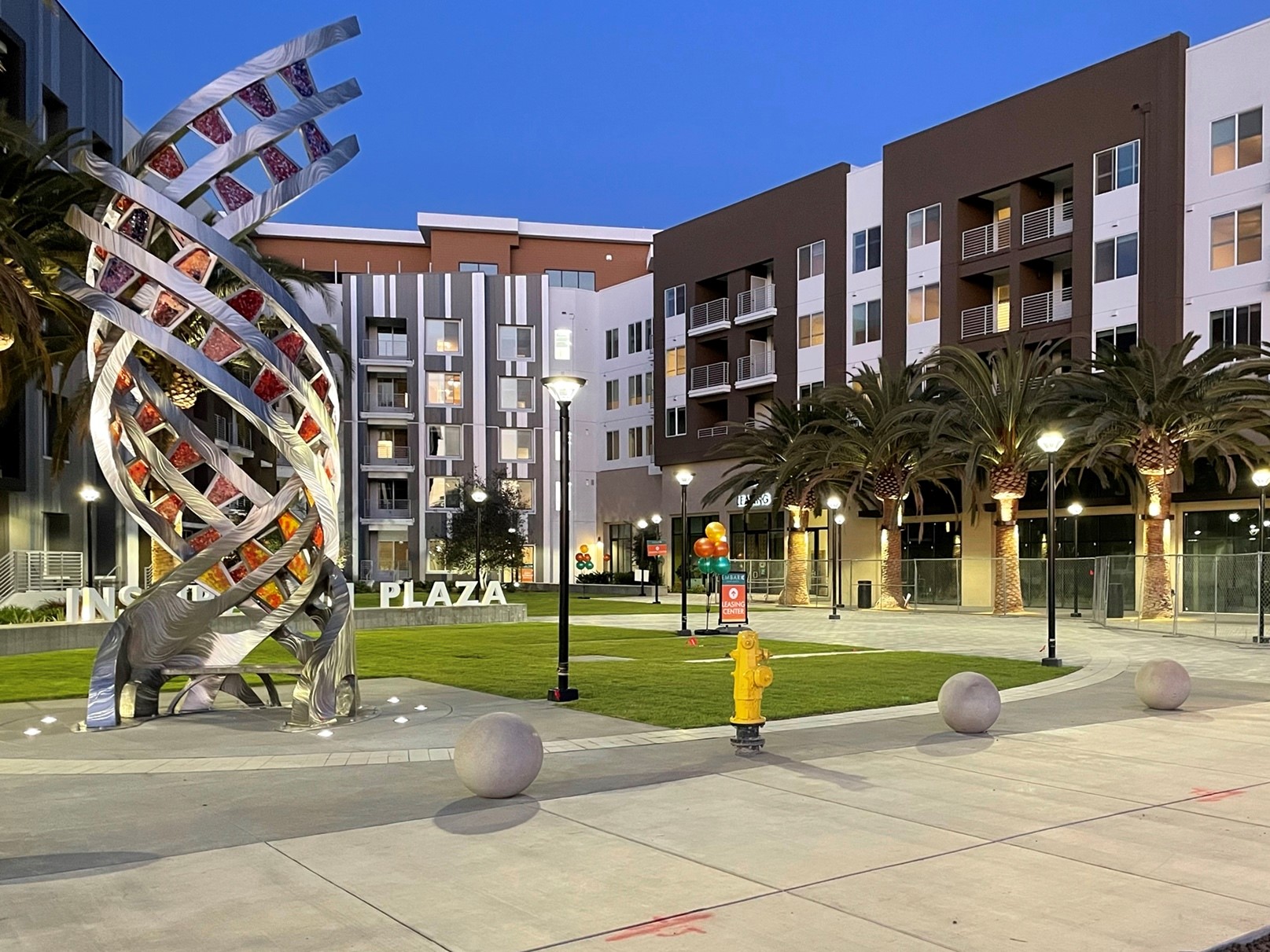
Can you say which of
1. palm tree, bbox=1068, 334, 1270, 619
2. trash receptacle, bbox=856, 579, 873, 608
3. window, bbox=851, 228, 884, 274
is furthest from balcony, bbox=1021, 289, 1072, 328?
trash receptacle, bbox=856, 579, 873, 608

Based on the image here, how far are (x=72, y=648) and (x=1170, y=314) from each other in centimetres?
3560

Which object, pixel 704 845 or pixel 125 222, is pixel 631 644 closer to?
pixel 125 222

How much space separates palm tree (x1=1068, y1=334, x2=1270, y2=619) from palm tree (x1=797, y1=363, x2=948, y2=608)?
6.63m

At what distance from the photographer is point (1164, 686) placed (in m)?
A: 14.4

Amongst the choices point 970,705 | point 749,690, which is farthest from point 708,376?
point 749,690

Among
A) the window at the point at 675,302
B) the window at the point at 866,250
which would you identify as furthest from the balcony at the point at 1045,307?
the window at the point at 675,302

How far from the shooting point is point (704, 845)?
24.9ft

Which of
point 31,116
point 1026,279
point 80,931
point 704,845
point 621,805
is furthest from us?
point 1026,279

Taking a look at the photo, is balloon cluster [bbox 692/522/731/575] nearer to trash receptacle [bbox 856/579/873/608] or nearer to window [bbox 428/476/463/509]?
trash receptacle [bbox 856/579/873/608]

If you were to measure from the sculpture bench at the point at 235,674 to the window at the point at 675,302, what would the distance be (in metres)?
52.3

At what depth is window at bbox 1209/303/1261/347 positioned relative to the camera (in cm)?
3816

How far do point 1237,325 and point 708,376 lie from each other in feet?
96.7

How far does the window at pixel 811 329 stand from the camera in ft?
184

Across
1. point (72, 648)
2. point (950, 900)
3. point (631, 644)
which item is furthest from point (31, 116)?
point (950, 900)
